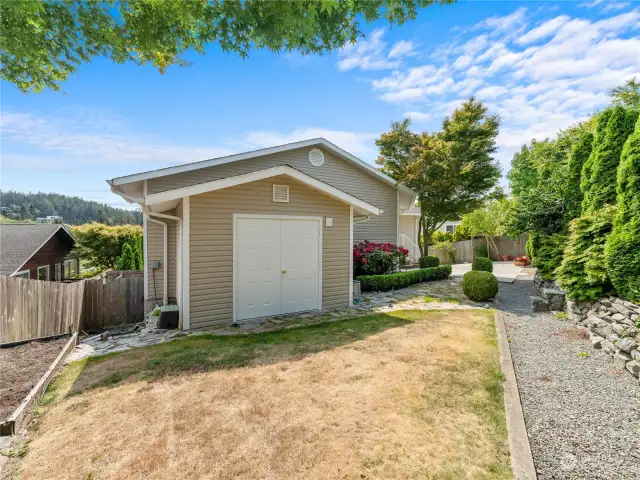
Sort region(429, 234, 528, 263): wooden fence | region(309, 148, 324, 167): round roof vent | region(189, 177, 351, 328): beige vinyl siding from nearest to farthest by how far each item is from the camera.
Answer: region(189, 177, 351, 328): beige vinyl siding < region(309, 148, 324, 167): round roof vent < region(429, 234, 528, 263): wooden fence

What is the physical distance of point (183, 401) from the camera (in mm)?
3447

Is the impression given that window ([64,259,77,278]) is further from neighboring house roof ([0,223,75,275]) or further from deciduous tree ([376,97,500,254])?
deciduous tree ([376,97,500,254])

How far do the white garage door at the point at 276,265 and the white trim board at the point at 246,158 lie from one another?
11.4 ft

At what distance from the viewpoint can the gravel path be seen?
249 centimetres

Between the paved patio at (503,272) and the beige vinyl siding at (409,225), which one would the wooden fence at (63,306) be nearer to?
the paved patio at (503,272)

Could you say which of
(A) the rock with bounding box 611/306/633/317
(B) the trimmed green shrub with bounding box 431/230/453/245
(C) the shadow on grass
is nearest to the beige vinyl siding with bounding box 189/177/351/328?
(C) the shadow on grass

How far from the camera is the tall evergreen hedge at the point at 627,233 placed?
476 centimetres

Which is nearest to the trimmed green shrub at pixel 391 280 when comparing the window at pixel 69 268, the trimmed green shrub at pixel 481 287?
the trimmed green shrub at pixel 481 287

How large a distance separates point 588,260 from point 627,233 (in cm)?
119

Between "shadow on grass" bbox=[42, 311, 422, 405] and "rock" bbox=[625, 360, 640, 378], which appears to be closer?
"rock" bbox=[625, 360, 640, 378]

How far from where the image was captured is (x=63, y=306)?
6250 millimetres

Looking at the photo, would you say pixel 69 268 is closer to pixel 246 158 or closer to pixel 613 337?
pixel 246 158

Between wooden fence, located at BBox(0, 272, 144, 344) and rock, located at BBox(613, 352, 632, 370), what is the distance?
9791 millimetres

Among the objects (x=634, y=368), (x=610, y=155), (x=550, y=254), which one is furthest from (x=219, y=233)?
(x=550, y=254)
